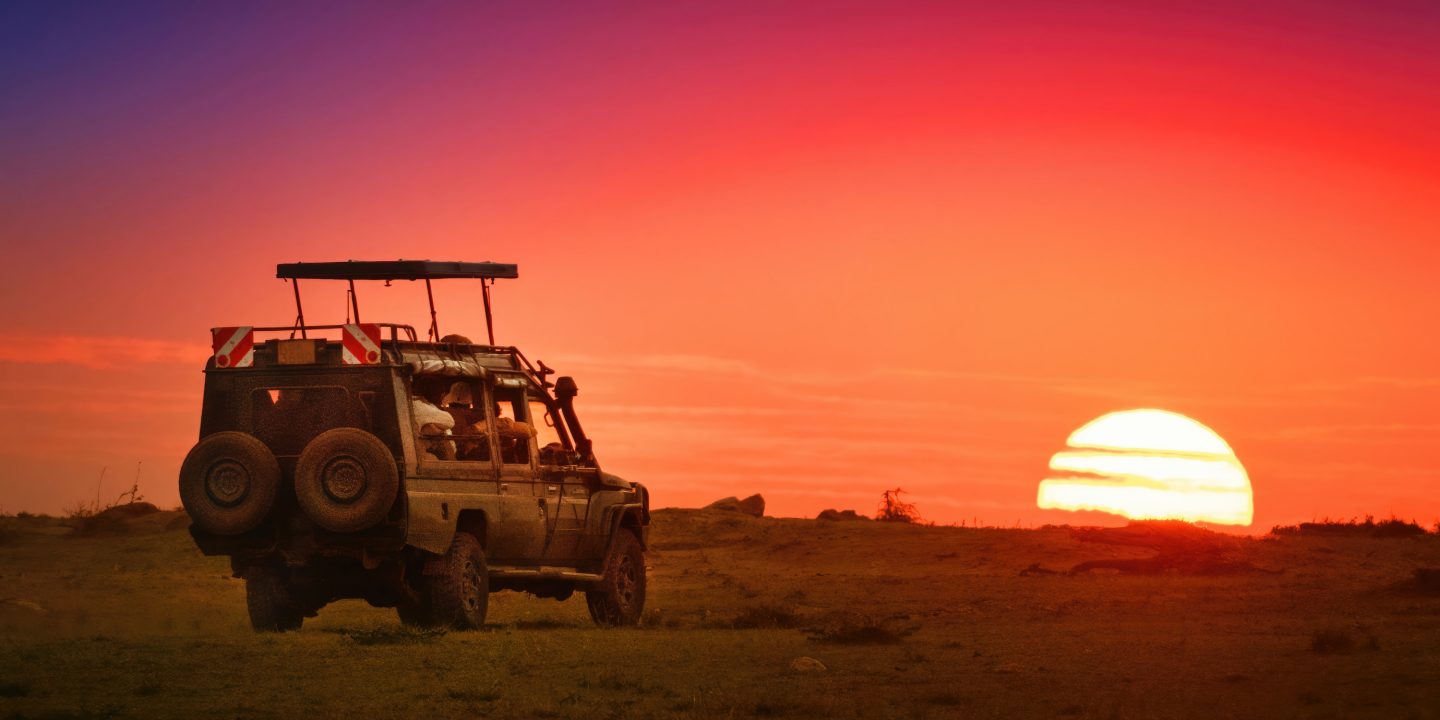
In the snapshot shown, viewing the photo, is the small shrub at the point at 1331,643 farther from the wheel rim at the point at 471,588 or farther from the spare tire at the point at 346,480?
the spare tire at the point at 346,480

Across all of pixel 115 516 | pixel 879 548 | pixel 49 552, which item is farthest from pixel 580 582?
pixel 115 516

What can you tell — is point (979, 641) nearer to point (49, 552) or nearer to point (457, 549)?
point (457, 549)

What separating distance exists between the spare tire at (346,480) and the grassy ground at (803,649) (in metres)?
1.27

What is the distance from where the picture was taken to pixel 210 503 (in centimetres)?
1709

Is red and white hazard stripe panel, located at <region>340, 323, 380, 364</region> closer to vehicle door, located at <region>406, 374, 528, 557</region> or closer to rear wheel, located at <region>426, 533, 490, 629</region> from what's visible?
vehicle door, located at <region>406, 374, 528, 557</region>

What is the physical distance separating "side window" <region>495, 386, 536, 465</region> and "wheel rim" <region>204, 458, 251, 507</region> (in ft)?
9.63

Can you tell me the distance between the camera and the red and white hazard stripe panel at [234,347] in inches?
703

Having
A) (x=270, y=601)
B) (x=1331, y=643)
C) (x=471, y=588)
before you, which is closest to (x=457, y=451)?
(x=471, y=588)

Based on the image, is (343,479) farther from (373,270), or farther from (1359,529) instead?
(1359,529)

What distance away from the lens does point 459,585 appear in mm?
17766

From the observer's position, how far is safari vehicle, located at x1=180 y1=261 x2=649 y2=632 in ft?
55.8

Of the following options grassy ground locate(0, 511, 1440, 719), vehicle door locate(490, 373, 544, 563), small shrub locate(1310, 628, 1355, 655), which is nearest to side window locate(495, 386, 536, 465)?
vehicle door locate(490, 373, 544, 563)

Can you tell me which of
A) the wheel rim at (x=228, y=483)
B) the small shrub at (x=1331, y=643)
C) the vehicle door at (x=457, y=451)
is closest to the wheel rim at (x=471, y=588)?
the vehicle door at (x=457, y=451)

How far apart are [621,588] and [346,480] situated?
508cm
